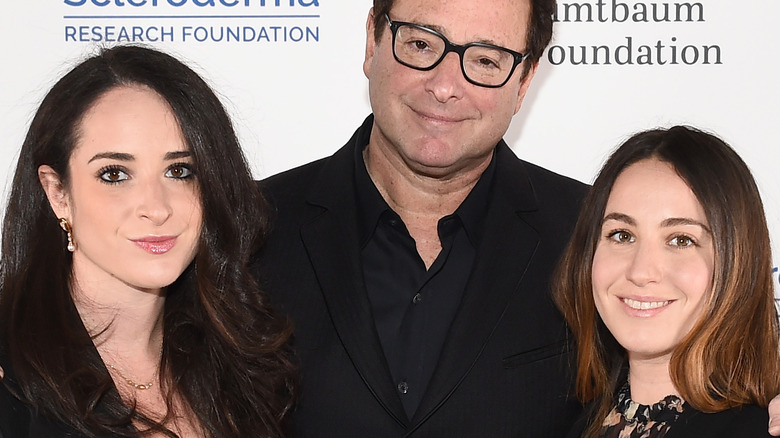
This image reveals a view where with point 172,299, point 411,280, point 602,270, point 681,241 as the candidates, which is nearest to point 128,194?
point 172,299

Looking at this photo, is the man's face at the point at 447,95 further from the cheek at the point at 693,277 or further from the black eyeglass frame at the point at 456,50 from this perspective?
the cheek at the point at 693,277

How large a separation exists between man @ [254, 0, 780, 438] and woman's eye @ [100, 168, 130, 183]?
1.95 ft

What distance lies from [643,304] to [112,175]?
Result: 115 centimetres

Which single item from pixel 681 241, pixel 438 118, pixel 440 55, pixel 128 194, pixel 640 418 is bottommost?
pixel 640 418

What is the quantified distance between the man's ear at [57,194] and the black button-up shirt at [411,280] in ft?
2.56

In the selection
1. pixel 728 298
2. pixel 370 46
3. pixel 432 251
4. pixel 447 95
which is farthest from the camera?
pixel 370 46

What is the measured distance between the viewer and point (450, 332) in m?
2.56

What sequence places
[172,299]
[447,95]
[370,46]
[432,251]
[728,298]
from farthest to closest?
[370,46]
[432,251]
[447,95]
[172,299]
[728,298]

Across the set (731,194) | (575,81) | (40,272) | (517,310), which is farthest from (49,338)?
(575,81)

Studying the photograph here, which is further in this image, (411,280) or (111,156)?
(411,280)

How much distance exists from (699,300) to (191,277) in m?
1.19

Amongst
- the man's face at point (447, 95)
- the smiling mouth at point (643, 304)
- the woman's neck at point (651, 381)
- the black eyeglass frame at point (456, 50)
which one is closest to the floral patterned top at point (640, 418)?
the woman's neck at point (651, 381)

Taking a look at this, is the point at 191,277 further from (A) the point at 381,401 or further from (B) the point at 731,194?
(B) the point at 731,194

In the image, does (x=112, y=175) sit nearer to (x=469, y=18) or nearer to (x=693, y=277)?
(x=469, y=18)
